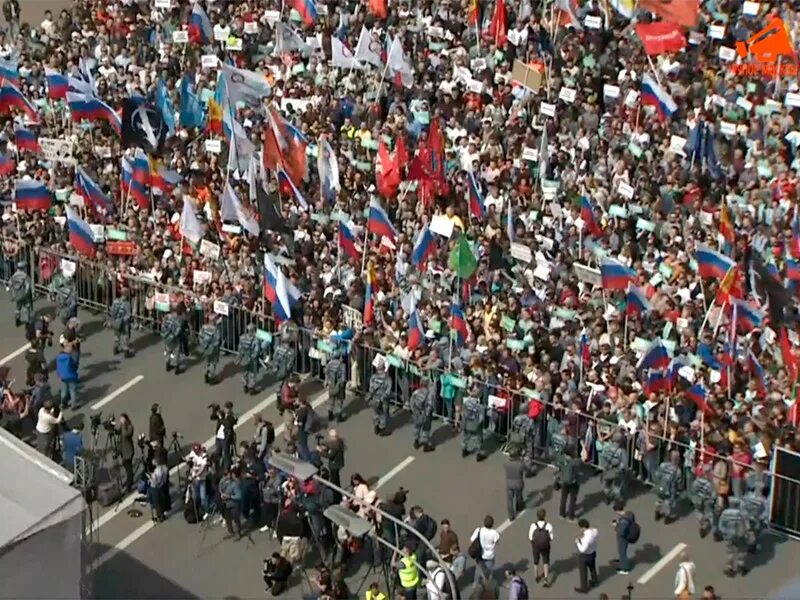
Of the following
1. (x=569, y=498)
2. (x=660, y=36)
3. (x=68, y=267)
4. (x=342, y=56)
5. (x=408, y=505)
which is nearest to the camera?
(x=569, y=498)

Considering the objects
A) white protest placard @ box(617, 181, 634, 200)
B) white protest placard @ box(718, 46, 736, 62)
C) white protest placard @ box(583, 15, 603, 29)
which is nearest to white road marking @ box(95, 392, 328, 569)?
white protest placard @ box(617, 181, 634, 200)

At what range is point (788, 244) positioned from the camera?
36.0 meters

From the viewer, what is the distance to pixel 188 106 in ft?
140

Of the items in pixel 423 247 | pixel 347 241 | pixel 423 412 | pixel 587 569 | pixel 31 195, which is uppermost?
pixel 423 247

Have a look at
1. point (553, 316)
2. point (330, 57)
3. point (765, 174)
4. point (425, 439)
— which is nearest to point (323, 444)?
point (425, 439)

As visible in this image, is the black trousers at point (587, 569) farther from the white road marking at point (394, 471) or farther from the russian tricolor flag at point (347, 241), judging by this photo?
the russian tricolor flag at point (347, 241)

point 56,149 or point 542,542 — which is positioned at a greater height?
point 56,149

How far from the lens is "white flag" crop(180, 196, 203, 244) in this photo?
38844 mm

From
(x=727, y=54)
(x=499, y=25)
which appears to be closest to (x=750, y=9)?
(x=727, y=54)

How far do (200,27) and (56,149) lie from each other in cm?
711

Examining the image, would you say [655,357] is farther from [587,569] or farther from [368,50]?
[368,50]

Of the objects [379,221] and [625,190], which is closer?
[379,221]

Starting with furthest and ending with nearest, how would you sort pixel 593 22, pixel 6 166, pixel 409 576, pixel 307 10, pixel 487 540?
pixel 307 10 → pixel 593 22 → pixel 6 166 → pixel 487 540 → pixel 409 576

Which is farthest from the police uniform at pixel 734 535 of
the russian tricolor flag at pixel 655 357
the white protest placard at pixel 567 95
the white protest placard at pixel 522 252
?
the white protest placard at pixel 567 95
